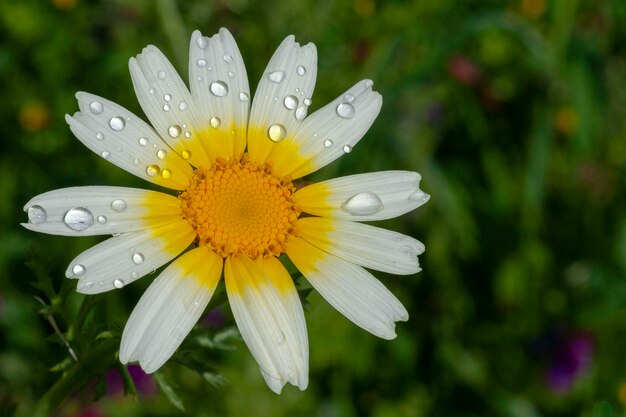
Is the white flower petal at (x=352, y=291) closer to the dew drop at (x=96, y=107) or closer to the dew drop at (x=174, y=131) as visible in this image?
the dew drop at (x=174, y=131)

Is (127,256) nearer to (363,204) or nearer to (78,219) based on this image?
(78,219)

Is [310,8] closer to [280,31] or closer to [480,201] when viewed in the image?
[280,31]

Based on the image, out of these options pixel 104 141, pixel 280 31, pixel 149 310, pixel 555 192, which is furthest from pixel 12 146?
pixel 555 192

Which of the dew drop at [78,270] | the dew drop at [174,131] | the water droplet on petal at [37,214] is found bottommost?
the dew drop at [78,270]

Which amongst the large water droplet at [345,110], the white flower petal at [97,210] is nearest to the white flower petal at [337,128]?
the large water droplet at [345,110]

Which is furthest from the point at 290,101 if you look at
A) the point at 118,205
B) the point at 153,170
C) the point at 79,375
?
the point at 79,375

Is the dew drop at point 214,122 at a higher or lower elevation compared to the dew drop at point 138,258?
higher

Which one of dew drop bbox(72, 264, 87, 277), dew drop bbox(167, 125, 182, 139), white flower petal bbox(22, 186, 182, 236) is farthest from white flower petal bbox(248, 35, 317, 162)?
dew drop bbox(72, 264, 87, 277)
